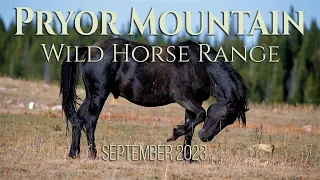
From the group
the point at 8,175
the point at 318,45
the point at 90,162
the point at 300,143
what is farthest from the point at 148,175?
the point at 318,45

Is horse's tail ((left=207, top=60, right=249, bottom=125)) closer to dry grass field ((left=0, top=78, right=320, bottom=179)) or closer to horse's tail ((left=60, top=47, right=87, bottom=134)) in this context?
dry grass field ((left=0, top=78, right=320, bottom=179))

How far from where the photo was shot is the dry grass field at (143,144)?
9.78 metres

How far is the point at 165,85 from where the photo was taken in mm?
11492

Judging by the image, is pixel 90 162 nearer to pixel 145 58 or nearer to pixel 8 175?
pixel 8 175

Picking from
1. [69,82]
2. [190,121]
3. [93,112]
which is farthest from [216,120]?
[69,82]

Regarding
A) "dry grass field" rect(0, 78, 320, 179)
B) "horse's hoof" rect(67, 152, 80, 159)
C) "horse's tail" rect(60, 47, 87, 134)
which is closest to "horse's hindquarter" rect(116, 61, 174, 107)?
"horse's tail" rect(60, 47, 87, 134)

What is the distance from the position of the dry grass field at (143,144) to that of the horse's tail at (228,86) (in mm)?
1215

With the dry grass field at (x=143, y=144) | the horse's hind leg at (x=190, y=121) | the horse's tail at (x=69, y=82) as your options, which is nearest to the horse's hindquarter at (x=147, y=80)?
the horse's hind leg at (x=190, y=121)

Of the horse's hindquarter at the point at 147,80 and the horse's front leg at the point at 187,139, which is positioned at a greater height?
the horse's hindquarter at the point at 147,80

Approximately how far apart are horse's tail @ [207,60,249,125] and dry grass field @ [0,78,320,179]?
1.22 meters

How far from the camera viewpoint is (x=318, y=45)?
190 feet

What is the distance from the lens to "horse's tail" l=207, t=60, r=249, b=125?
1126cm

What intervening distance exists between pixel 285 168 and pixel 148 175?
10.0ft

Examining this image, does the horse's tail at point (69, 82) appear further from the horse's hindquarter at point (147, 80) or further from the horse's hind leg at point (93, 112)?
the horse's hindquarter at point (147, 80)
